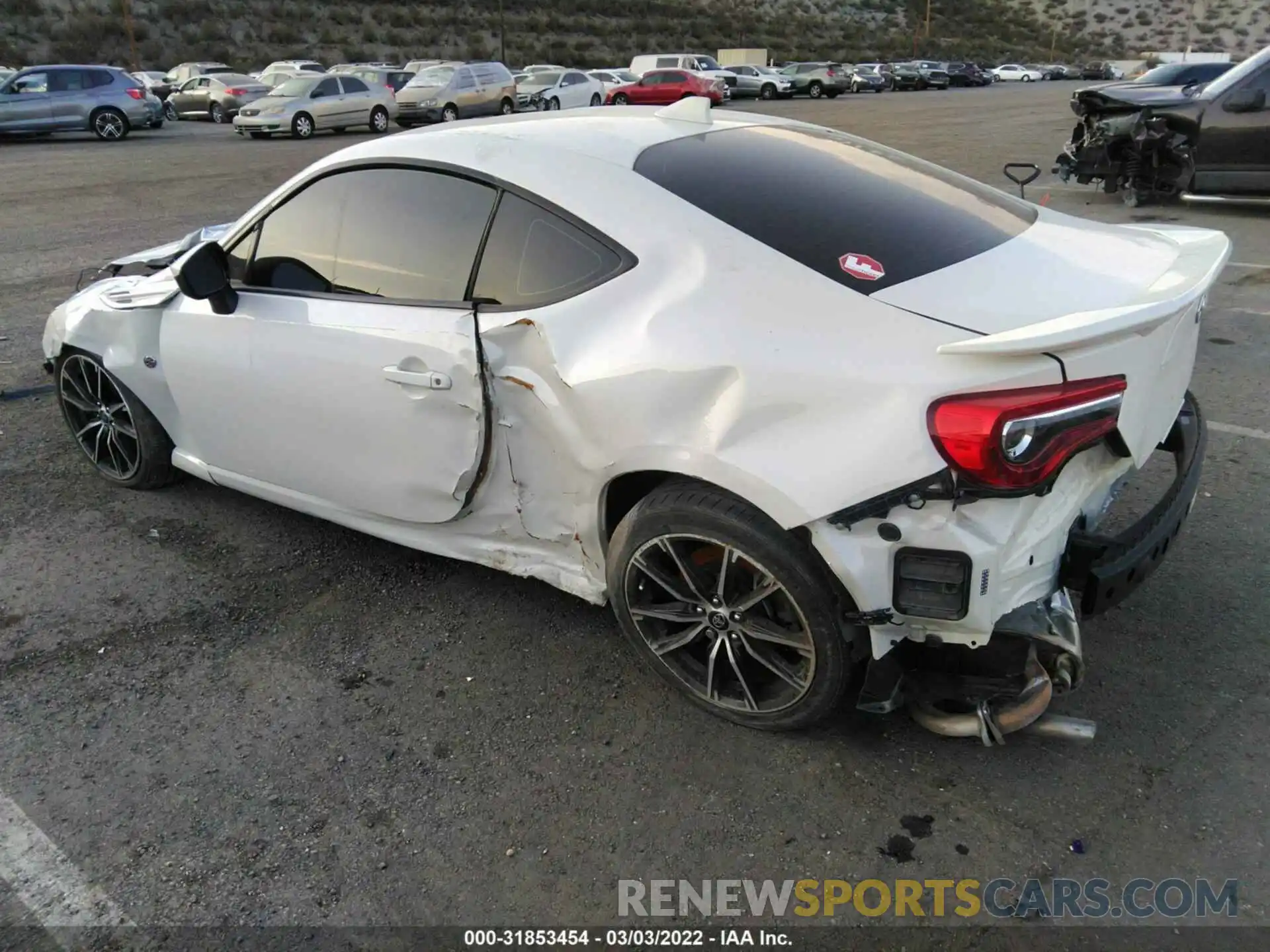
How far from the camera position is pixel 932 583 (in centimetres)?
234

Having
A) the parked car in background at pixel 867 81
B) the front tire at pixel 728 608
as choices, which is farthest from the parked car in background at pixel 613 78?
the front tire at pixel 728 608

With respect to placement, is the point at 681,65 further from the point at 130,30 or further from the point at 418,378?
the point at 418,378

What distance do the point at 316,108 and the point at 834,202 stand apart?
2423 cm

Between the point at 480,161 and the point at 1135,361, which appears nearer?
the point at 1135,361

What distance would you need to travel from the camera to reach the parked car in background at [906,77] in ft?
161

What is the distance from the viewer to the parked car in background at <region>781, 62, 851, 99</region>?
40969 millimetres

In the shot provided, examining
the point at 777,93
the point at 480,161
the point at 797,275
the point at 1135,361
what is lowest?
the point at 777,93

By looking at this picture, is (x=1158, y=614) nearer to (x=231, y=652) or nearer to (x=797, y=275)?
(x=797, y=275)

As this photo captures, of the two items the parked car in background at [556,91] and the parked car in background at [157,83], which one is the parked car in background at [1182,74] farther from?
the parked car in background at [157,83]

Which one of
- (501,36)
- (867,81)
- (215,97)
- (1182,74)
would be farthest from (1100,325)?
(501,36)

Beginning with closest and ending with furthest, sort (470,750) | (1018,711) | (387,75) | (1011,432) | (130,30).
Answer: (1011,432) < (1018,711) < (470,750) < (387,75) < (130,30)

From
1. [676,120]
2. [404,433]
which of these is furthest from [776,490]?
[676,120]

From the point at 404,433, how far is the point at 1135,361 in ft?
6.84

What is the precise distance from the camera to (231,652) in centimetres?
335
